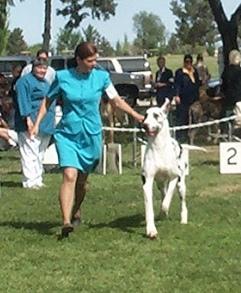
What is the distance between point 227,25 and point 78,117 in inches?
627

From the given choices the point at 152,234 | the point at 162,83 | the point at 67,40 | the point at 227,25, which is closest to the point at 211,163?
the point at 162,83

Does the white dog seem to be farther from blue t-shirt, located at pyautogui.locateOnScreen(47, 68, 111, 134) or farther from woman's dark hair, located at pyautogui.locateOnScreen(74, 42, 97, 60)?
woman's dark hair, located at pyautogui.locateOnScreen(74, 42, 97, 60)

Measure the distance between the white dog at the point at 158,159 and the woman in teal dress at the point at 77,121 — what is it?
6.1 inches

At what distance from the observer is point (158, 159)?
927cm

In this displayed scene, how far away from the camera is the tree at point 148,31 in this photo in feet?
346

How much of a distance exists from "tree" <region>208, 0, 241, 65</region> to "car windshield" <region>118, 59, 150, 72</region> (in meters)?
14.7

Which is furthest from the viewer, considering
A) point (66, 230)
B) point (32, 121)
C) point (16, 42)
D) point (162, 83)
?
point (16, 42)

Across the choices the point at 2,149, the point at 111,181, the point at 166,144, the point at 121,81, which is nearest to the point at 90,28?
the point at 121,81

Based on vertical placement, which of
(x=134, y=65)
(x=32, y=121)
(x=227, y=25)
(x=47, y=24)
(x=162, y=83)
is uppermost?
(x=47, y=24)

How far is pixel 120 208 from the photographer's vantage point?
36.9 ft

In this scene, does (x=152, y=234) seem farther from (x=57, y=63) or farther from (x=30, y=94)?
(x=57, y=63)

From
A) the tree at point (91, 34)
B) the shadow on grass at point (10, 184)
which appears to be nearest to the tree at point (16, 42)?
the tree at point (91, 34)

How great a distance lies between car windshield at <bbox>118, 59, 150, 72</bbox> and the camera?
130 ft

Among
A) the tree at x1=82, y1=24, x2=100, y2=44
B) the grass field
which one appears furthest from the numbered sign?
the tree at x1=82, y1=24, x2=100, y2=44
